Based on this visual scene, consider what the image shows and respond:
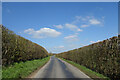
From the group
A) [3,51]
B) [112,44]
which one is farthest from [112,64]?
[3,51]

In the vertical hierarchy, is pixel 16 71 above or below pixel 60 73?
above

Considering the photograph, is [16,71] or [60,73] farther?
[60,73]

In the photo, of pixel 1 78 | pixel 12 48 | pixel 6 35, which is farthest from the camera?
pixel 12 48

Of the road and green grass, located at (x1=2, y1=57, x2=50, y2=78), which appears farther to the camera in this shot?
the road

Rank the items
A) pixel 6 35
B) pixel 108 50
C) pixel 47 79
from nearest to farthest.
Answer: pixel 47 79 → pixel 108 50 → pixel 6 35

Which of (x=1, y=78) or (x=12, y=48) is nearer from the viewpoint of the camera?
(x=1, y=78)

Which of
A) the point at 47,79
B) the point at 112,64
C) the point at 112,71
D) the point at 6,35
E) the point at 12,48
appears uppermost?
the point at 6,35

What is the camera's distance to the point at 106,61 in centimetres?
891

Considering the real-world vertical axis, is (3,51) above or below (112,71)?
above

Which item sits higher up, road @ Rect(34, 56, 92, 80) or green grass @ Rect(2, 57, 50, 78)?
green grass @ Rect(2, 57, 50, 78)

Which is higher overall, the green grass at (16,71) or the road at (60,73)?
the green grass at (16,71)

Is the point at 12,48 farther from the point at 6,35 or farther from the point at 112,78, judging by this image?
the point at 112,78

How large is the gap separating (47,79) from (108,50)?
18.9ft

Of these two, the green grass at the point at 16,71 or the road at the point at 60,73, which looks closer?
the green grass at the point at 16,71
